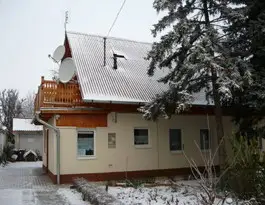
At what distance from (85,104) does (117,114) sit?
4.98 ft

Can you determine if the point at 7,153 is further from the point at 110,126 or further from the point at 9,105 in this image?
the point at 9,105

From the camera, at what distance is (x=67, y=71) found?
15922mm

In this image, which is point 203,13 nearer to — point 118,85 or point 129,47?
point 118,85

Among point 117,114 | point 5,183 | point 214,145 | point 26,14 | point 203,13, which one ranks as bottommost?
point 5,183

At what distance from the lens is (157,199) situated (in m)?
10.3

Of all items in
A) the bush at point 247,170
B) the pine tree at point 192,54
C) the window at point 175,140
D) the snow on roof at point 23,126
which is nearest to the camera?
the bush at point 247,170

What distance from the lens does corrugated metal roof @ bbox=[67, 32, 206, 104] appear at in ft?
51.3

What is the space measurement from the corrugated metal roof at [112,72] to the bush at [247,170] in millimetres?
6640

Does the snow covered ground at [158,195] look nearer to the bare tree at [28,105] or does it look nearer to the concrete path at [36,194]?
the concrete path at [36,194]

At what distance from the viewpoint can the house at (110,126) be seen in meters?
14.9

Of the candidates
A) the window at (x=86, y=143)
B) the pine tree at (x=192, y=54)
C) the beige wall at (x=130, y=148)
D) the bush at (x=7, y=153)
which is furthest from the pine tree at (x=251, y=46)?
the bush at (x=7, y=153)

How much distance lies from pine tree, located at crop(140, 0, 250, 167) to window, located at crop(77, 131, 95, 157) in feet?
11.1

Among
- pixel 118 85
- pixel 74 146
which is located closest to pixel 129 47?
pixel 118 85

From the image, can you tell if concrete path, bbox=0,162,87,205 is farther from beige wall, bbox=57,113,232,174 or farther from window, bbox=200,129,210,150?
window, bbox=200,129,210,150
